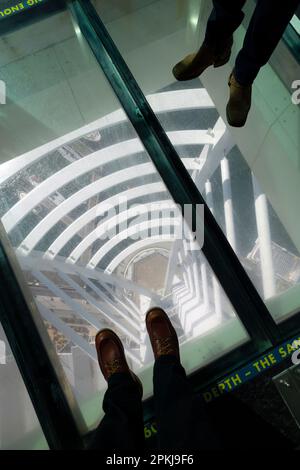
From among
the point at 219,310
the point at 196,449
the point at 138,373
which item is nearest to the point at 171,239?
the point at 219,310

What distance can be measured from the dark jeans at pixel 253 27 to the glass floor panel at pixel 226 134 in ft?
3.54

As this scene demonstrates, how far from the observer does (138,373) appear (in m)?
1.97

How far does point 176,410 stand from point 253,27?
179 centimetres

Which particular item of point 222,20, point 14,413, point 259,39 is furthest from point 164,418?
point 222,20

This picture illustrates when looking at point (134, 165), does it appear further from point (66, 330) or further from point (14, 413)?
point (14, 413)

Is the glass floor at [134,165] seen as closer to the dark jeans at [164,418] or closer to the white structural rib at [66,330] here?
the white structural rib at [66,330]

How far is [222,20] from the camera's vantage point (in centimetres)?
144

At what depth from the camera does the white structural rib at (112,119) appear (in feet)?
9.45

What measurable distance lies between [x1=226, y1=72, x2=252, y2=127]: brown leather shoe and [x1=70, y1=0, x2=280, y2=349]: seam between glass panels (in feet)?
1.55

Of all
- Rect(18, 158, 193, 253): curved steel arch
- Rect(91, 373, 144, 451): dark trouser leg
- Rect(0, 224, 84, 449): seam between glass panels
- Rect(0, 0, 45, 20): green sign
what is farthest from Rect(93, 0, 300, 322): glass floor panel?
Rect(0, 224, 84, 449): seam between glass panels

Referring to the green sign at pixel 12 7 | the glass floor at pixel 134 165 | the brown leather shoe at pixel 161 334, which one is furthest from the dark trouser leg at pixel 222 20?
the green sign at pixel 12 7

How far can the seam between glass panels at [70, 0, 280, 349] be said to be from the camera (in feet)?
5.91

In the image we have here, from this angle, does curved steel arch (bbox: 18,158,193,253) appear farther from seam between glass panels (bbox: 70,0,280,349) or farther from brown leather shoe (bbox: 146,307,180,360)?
brown leather shoe (bbox: 146,307,180,360)

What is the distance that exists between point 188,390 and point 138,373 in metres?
0.67
